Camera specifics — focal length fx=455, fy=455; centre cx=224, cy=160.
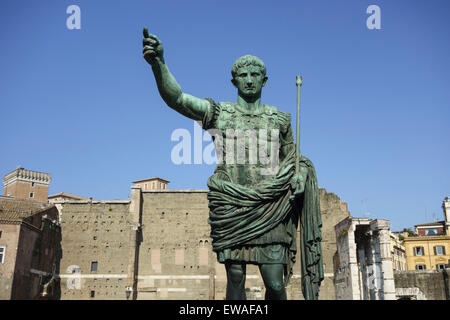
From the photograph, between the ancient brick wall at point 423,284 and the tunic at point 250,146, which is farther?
the ancient brick wall at point 423,284

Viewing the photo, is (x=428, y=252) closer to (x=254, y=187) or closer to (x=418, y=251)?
(x=418, y=251)

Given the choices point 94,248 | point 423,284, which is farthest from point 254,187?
point 94,248

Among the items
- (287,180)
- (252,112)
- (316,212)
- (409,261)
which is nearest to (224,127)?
(252,112)

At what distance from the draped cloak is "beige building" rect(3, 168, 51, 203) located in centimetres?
6065

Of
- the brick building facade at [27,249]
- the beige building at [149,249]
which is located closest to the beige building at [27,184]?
the brick building facade at [27,249]

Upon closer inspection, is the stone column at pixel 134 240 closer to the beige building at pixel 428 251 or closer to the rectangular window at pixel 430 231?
the beige building at pixel 428 251

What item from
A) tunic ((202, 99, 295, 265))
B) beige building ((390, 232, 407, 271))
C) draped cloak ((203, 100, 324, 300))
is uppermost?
beige building ((390, 232, 407, 271))

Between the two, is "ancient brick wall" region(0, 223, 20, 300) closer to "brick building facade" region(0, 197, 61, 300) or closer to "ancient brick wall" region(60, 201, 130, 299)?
"brick building facade" region(0, 197, 61, 300)

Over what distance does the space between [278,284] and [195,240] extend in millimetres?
39131

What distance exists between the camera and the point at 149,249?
139 feet

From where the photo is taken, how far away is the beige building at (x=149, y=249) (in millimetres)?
40969

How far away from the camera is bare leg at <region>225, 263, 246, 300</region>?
12.9ft

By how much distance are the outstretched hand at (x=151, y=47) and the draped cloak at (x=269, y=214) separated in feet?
3.96

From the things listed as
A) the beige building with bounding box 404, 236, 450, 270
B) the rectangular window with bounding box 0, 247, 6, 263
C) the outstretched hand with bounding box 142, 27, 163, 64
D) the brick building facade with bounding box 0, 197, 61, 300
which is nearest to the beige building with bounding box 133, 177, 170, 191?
the brick building facade with bounding box 0, 197, 61, 300
